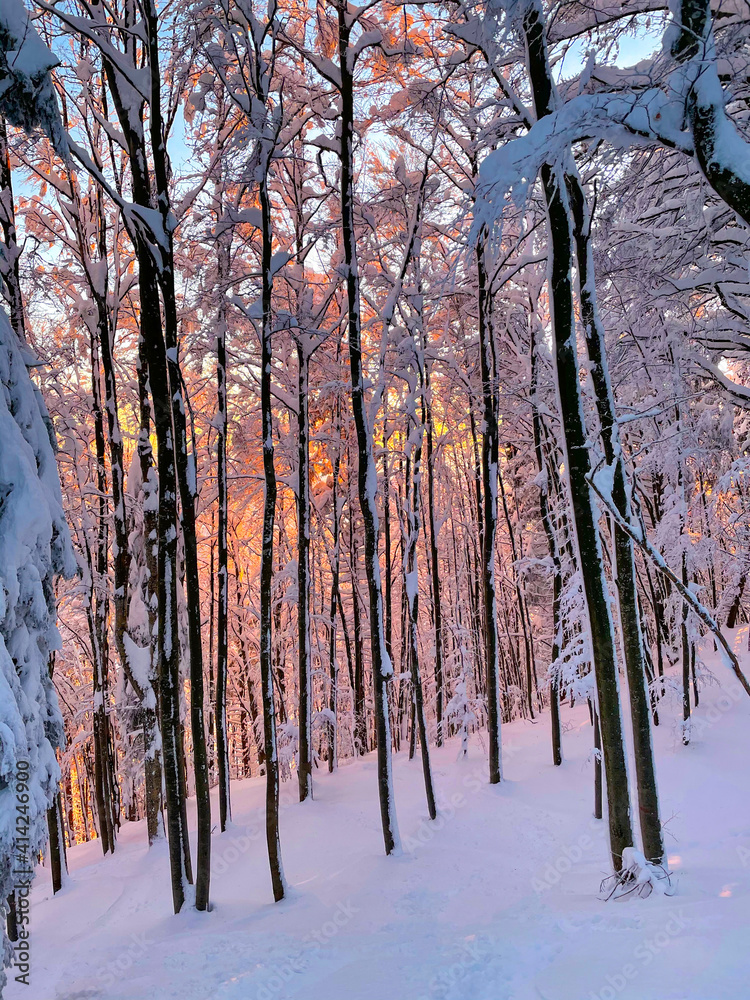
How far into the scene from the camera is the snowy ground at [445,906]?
13.9 feet

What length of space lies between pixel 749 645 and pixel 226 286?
2017cm

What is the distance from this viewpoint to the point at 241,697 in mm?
27250

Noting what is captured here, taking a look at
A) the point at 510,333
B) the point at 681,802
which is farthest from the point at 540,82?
the point at 681,802

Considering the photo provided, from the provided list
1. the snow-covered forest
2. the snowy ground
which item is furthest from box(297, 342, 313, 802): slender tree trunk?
the snowy ground

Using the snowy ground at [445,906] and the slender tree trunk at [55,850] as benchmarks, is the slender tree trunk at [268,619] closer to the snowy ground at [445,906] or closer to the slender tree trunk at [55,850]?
the snowy ground at [445,906]

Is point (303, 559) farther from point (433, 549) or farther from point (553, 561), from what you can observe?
point (553, 561)

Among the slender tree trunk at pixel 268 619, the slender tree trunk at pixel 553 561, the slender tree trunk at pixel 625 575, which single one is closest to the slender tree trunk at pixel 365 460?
the slender tree trunk at pixel 268 619

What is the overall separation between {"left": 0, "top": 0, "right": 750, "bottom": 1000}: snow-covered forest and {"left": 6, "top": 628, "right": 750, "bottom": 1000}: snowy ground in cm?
6

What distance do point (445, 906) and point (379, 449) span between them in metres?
7.33

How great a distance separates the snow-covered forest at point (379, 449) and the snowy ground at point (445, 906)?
0.06 metres

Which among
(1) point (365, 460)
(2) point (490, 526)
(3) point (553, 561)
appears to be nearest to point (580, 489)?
(1) point (365, 460)

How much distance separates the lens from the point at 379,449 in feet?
37.9

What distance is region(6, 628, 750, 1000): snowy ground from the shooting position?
13.9 ft

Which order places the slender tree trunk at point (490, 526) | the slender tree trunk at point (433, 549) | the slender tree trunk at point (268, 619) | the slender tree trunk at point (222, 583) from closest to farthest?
1. the slender tree trunk at point (268, 619)
2. the slender tree trunk at point (222, 583)
3. the slender tree trunk at point (490, 526)
4. the slender tree trunk at point (433, 549)
